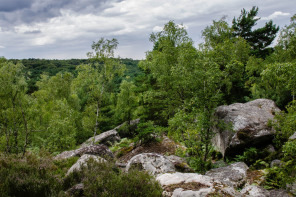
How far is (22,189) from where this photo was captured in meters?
4.70

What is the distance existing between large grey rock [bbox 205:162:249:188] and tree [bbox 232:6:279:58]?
2135cm

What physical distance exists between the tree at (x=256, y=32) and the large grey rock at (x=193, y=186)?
24705mm

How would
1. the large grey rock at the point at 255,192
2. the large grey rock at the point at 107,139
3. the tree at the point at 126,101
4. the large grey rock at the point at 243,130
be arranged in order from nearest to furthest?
the large grey rock at the point at 255,192 → the large grey rock at the point at 243,130 → the large grey rock at the point at 107,139 → the tree at the point at 126,101

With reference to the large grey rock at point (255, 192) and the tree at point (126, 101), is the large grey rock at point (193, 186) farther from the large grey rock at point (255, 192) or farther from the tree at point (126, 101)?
the tree at point (126, 101)

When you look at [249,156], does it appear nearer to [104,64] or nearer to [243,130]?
[243,130]

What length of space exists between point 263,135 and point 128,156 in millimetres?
8946

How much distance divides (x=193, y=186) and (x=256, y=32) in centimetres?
2736

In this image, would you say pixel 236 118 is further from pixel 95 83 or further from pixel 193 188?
pixel 95 83

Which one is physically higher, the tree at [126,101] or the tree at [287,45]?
the tree at [287,45]

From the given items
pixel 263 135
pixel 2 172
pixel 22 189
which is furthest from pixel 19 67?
pixel 263 135

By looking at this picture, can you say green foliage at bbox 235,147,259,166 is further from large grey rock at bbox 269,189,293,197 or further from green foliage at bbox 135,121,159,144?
green foliage at bbox 135,121,159,144

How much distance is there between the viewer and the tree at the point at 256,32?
25.6 meters

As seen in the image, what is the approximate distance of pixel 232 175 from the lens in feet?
24.7

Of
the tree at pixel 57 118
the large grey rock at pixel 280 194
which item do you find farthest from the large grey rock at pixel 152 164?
the tree at pixel 57 118
